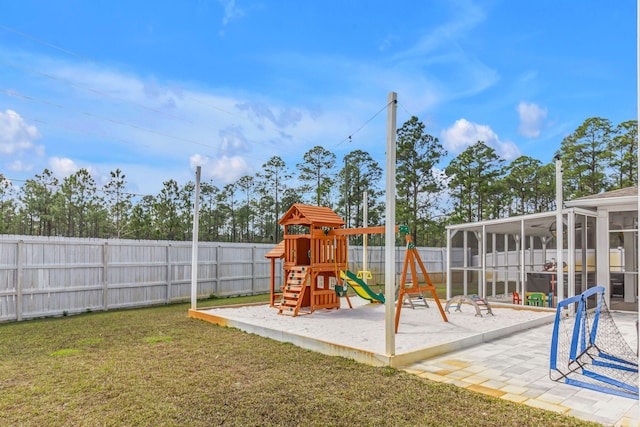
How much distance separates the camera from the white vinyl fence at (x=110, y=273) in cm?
815

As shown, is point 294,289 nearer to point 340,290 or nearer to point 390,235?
point 340,290

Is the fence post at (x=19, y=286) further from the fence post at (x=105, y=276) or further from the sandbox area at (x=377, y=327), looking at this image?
the sandbox area at (x=377, y=327)

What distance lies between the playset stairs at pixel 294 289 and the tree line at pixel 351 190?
12.1 m

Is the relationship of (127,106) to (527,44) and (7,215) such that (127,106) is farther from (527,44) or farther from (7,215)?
(7,215)

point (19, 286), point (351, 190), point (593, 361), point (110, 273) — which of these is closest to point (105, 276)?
point (110, 273)

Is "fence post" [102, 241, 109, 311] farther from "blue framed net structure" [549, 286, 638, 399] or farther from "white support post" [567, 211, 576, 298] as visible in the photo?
"white support post" [567, 211, 576, 298]

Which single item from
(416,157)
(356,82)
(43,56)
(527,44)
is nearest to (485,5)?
(527,44)

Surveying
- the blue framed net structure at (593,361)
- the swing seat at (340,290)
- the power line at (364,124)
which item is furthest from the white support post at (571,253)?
the power line at (364,124)

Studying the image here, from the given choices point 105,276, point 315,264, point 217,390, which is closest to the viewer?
point 217,390

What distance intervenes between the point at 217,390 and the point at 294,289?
463 cm

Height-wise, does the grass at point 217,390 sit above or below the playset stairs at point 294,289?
below

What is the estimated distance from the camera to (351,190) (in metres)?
22.8

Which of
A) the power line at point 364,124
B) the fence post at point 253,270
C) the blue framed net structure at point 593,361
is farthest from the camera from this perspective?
the fence post at point 253,270

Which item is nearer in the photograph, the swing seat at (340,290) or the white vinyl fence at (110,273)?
the white vinyl fence at (110,273)
